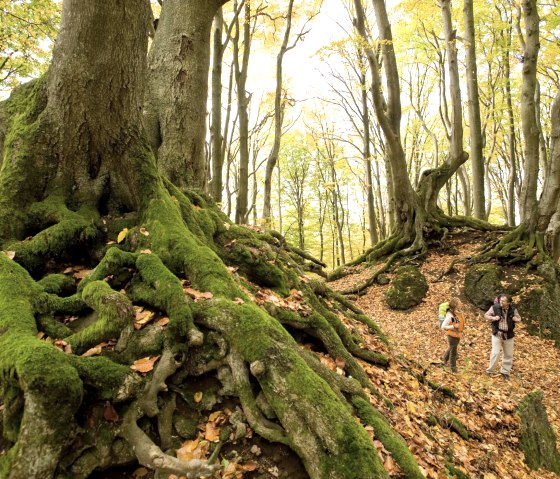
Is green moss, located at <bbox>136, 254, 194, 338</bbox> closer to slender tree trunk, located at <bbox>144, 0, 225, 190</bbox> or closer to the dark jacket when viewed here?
slender tree trunk, located at <bbox>144, 0, 225, 190</bbox>

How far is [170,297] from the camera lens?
3066 mm

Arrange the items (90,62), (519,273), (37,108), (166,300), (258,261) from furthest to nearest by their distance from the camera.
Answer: (519,273), (258,261), (37,108), (90,62), (166,300)

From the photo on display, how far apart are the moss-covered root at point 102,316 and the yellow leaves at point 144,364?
299mm

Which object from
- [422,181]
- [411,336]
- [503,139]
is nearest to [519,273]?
[411,336]

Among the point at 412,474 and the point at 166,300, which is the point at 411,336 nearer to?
the point at 412,474

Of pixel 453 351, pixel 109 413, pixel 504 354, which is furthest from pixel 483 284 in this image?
pixel 109 413

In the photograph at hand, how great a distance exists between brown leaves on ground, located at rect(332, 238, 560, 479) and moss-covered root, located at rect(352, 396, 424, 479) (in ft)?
0.42

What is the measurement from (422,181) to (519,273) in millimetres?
5288

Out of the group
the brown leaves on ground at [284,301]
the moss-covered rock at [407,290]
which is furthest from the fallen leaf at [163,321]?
the moss-covered rock at [407,290]

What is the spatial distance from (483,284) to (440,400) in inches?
276

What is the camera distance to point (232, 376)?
282cm

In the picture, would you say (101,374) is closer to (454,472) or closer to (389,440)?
(389,440)

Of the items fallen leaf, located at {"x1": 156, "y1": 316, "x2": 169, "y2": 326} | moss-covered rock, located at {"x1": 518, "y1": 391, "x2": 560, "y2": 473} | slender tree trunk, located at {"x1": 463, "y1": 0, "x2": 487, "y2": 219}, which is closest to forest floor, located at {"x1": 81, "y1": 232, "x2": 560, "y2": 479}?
moss-covered rock, located at {"x1": 518, "y1": 391, "x2": 560, "y2": 473}

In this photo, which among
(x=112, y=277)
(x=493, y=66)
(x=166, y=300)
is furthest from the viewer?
(x=493, y=66)
